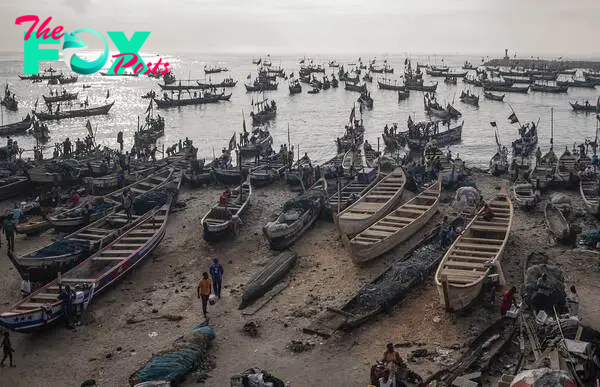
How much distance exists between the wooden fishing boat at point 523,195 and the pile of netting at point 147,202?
1530 cm

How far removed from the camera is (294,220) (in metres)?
20.8

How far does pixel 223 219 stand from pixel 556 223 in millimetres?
12754

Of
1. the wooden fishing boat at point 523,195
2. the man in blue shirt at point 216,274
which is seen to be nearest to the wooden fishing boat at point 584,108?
the wooden fishing boat at point 523,195

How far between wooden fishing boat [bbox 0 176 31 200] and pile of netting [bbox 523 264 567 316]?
23348 mm

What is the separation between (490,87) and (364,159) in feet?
213

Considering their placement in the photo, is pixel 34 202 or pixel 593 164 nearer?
pixel 34 202

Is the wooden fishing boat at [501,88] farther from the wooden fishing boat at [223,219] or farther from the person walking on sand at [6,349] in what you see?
the person walking on sand at [6,349]

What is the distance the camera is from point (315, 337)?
13.7m

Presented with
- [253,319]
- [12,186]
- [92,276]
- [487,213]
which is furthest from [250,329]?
[12,186]

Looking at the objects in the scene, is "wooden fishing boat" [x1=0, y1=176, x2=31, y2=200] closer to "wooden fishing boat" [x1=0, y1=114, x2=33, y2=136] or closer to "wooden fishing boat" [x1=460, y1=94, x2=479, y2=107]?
"wooden fishing boat" [x1=0, y1=114, x2=33, y2=136]

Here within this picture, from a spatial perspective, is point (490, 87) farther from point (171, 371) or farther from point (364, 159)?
point (171, 371)

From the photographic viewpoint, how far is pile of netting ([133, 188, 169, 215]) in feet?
75.3

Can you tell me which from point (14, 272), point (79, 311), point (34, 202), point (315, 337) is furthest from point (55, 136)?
point (315, 337)

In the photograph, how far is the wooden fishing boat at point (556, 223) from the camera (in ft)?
64.2
